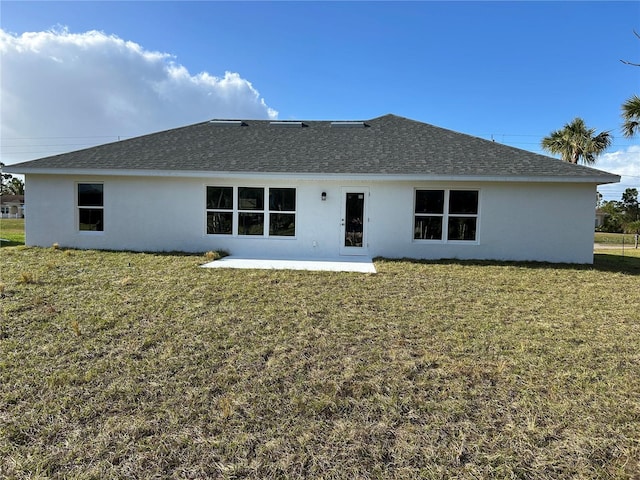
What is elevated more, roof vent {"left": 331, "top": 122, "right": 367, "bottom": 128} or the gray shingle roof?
roof vent {"left": 331, "top": 122, "right": 367, "bottom": 128}

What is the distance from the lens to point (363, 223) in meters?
11.3

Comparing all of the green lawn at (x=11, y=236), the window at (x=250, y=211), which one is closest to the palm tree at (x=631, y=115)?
the window at (x=250, y=211)

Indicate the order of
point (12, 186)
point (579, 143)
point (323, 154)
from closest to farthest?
point (323, 154) < point (579, 143) < point (12, 186)

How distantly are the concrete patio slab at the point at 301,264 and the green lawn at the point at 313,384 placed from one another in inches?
91.6

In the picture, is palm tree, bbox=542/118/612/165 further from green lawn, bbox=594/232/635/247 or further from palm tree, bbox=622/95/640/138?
palm tree, bbox=622/95/640/138

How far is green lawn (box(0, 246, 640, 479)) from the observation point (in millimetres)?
2426

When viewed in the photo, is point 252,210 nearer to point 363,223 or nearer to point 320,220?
point 320,220

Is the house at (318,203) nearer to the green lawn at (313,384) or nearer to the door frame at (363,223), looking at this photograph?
the door frame at (363,223)

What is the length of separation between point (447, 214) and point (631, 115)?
781 cm

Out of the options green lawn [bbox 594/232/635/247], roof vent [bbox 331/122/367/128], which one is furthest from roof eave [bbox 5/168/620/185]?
green lawn [bbox 594/232/635/247]

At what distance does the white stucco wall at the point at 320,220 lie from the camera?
35.3ft

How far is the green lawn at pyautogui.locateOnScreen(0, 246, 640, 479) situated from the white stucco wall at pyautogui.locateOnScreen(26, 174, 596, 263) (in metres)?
4.34

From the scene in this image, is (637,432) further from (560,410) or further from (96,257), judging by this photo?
(96,257)

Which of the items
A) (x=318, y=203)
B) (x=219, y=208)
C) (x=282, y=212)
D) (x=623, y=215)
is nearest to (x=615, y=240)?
(x=623, y=215)
